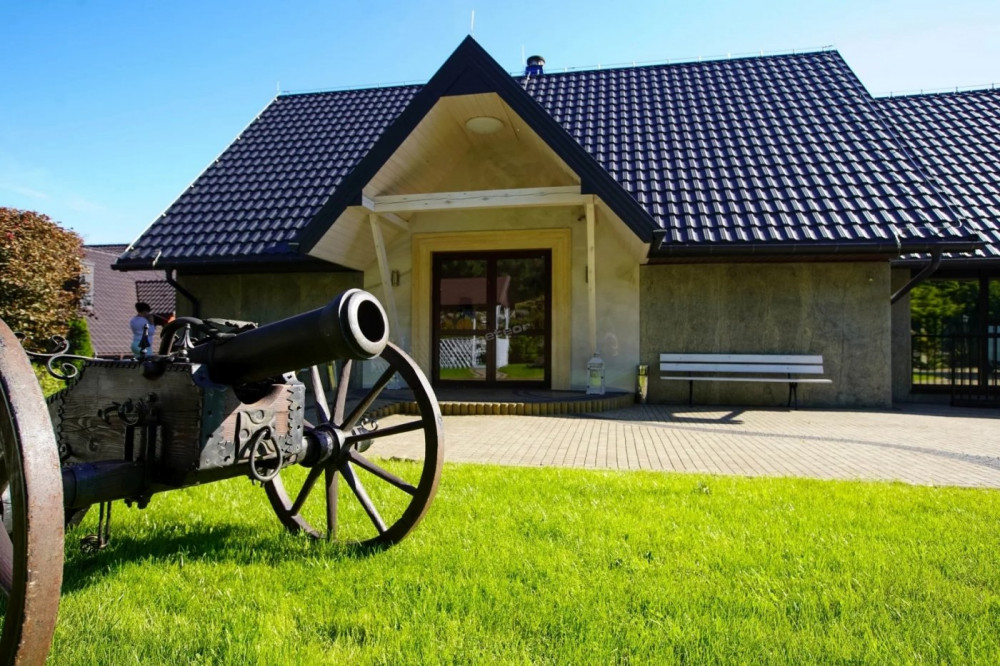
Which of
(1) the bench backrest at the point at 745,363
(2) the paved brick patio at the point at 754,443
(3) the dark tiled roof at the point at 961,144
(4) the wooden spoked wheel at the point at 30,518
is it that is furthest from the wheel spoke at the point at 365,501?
(3) the dark tiled roof at the point at 961,144

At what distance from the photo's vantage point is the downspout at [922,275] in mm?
8977

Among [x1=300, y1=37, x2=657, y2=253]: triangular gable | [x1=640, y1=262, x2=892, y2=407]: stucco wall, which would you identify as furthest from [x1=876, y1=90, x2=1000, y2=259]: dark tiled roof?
[x1=300, y1=37, x2=657, y2=253]: triangular gable

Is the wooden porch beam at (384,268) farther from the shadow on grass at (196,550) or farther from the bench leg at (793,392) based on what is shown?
the shadow on grass at (196,550)

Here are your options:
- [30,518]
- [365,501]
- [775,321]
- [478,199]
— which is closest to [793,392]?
[775,321]

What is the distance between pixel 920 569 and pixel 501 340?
8.46 metres

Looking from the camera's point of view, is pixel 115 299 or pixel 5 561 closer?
pixel 5 561

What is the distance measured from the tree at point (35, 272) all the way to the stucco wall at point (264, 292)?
7.59 feet

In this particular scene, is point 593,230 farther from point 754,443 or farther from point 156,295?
point 156,295

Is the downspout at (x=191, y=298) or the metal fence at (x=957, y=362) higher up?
the downspout at (x=191, y=298)

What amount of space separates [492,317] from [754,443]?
5575 millimetres

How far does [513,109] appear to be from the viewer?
29.1ft

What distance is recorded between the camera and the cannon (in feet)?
5.01

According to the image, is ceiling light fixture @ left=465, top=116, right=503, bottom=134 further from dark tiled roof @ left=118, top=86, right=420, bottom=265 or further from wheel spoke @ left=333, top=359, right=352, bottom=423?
wheel spoke @ left=333, top=359, right=352, bottom=423

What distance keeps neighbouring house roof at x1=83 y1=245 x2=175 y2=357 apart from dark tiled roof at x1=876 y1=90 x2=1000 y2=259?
23.1 meters
